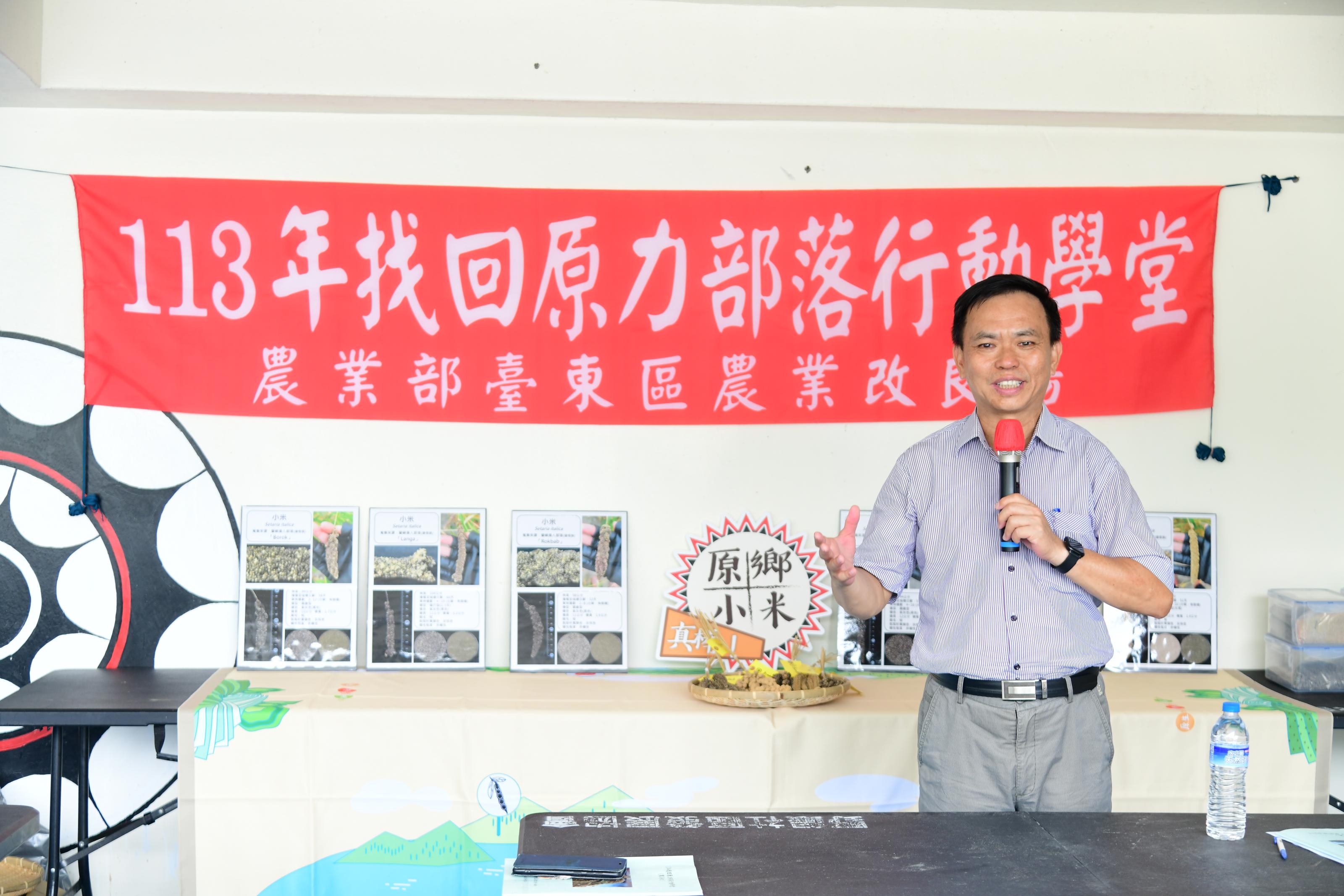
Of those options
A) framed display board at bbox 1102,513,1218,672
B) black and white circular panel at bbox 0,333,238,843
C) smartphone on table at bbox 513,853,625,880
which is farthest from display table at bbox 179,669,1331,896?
smartphone on table at bbox 513,853,625,880

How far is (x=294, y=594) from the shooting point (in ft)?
10.6

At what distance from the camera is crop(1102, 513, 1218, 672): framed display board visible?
3.29 meters

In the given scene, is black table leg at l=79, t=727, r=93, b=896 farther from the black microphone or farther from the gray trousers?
the black microphone

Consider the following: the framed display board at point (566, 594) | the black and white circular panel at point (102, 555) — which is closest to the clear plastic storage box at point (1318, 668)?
the framed display board at point (566, 594)

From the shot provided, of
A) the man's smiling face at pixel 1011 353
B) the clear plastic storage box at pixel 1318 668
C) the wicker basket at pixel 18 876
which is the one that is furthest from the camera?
the clear plastic storage box at pixel 1318 668

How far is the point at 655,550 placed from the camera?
132 inches

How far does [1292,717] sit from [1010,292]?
1592 millimetres

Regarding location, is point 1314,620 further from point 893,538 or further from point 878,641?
point 893,538

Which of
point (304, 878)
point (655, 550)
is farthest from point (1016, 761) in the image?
point (304, 878)

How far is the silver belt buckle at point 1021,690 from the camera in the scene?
2.03 metres

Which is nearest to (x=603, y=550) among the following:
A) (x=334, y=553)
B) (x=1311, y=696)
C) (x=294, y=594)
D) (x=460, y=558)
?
(x=460, y=558)

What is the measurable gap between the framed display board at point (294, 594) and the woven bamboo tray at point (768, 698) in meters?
1.11

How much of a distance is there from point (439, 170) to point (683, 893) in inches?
95.3

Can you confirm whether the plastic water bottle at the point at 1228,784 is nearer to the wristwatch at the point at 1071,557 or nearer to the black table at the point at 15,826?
the wristwatch at the point at 1071,557
